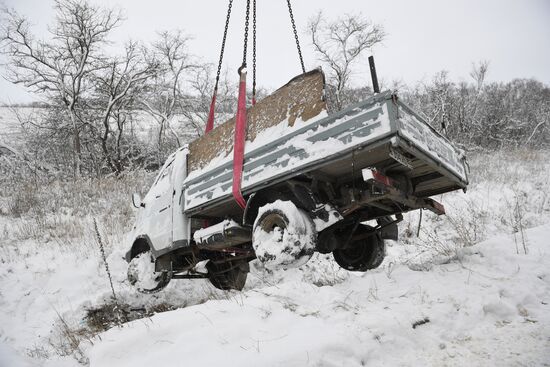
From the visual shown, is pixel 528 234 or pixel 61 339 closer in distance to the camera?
pixel 528 234

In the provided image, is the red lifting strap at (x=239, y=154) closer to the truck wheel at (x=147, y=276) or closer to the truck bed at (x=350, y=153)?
the truck bed at (x=350, y=153)

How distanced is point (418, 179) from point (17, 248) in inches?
327

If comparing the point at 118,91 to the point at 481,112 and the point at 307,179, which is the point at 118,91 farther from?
the point at 481,112

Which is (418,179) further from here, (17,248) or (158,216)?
(17,248)

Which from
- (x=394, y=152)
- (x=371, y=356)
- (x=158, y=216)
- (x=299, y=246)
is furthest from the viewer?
(x=158, y=216)

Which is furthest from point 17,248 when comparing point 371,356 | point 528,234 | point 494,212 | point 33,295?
point 494,212

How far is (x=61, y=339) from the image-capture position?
4789 mm

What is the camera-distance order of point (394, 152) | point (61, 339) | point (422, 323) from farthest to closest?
point (61, 339), point (394, 152), point (422, 323)

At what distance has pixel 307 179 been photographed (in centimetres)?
357

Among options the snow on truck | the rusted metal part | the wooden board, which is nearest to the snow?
the snow on truck

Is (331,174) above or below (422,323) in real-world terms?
above

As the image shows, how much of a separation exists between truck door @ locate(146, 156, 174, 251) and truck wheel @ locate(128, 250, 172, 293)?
0.43m

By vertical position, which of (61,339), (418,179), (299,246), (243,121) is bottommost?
(61,339)

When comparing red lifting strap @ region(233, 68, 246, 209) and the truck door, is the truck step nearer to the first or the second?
red lifting strap @ region(233, 68, 246, 209)
